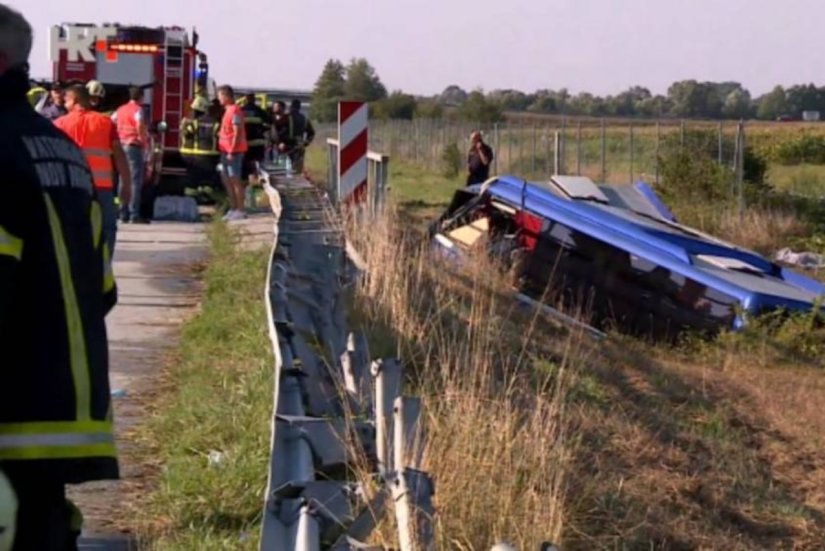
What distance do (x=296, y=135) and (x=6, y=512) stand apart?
75.2ft

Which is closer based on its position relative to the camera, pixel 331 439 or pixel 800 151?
pixel 331 439

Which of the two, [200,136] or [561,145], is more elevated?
[200,136]

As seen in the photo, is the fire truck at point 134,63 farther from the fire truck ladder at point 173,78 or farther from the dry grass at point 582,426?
the dry grass at point 582,426

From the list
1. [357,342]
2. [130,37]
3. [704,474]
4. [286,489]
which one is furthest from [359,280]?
[130,37]

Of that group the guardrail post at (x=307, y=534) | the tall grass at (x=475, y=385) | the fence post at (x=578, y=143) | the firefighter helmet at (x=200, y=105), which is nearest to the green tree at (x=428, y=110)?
the fence post at (x=578, y=143)

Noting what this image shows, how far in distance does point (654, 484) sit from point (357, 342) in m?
2.12

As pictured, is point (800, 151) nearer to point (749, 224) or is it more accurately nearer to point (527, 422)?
point (749, 224)

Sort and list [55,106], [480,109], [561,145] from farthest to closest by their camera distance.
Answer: [480,109]
[561,145]
[55,106]

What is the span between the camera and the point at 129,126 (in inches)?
662

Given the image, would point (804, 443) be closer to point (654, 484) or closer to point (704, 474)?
point (704, 474)

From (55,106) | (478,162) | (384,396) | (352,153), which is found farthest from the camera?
(478,162)

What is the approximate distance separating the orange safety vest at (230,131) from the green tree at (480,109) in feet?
164

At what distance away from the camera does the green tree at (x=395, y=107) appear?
70.6 metres

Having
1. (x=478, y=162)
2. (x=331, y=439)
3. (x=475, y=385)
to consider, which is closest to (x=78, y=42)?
(x=478, y=162)
